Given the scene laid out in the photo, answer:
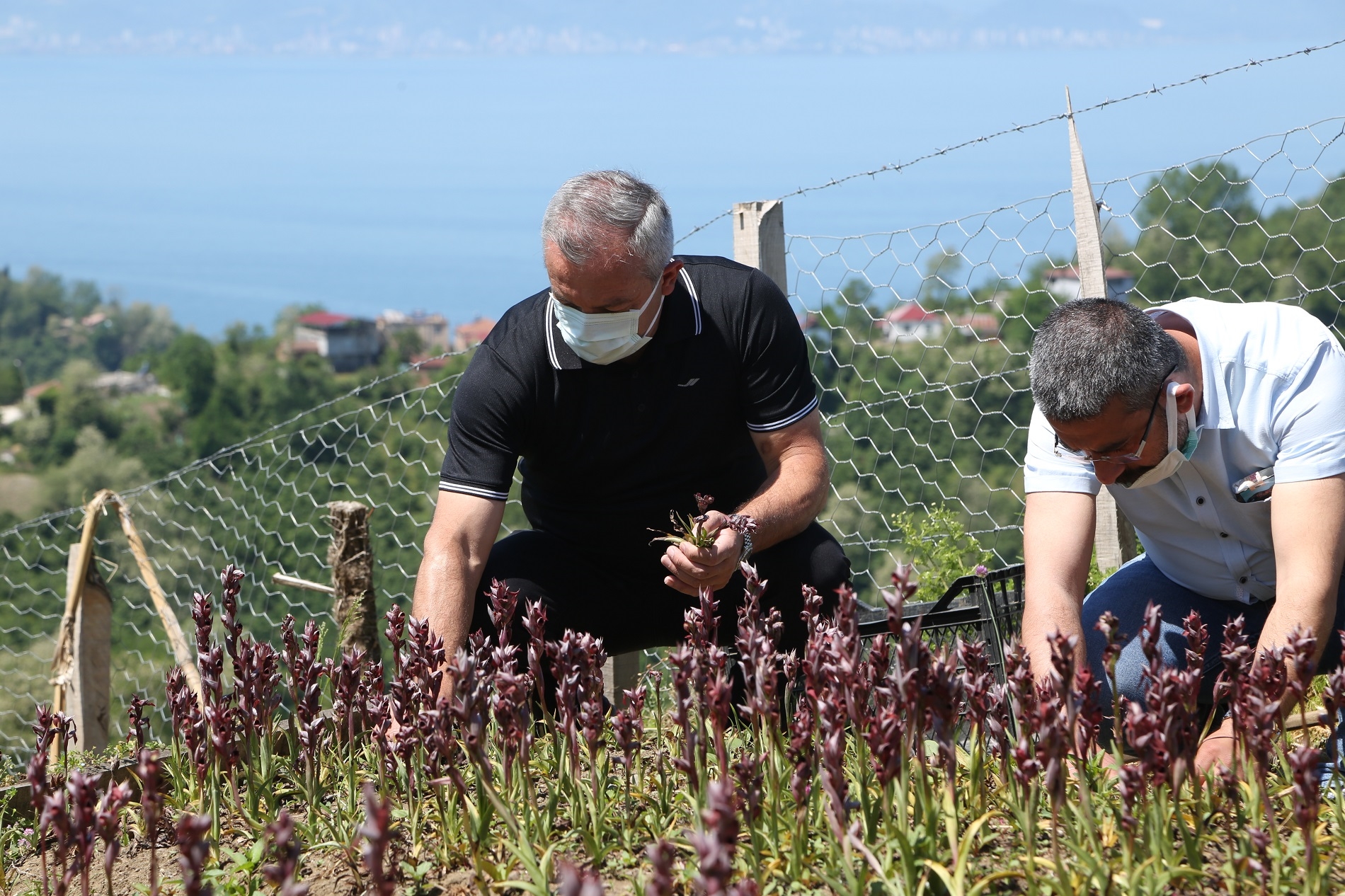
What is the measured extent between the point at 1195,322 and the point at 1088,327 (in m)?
0.53

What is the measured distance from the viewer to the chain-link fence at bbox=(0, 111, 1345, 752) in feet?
18.0

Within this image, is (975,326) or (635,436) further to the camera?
(975,326)

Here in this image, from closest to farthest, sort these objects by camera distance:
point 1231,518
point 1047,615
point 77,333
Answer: point 1047,615
point 1231,518
point 77,333

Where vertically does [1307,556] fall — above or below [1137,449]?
below

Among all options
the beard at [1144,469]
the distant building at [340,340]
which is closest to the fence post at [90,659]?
the beard at [1144,469]

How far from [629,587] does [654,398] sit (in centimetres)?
61

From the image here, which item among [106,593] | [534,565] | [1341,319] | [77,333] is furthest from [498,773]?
[77,333]

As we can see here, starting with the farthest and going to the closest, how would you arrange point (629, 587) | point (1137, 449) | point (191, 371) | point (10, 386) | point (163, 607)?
point (10, 386), point (191, 371), point (163, 607), point (629, 587), point (1137, 449)

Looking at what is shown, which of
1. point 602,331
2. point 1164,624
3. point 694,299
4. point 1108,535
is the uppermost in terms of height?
point 694,299

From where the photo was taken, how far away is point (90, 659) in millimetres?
5363

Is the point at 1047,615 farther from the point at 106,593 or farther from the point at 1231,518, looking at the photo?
the point at 106,593

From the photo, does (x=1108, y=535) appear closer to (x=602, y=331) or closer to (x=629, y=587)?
(x=629, y=587)

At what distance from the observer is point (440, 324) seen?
115312 mm

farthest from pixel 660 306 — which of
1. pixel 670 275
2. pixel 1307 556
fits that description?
pixel 1307 556
